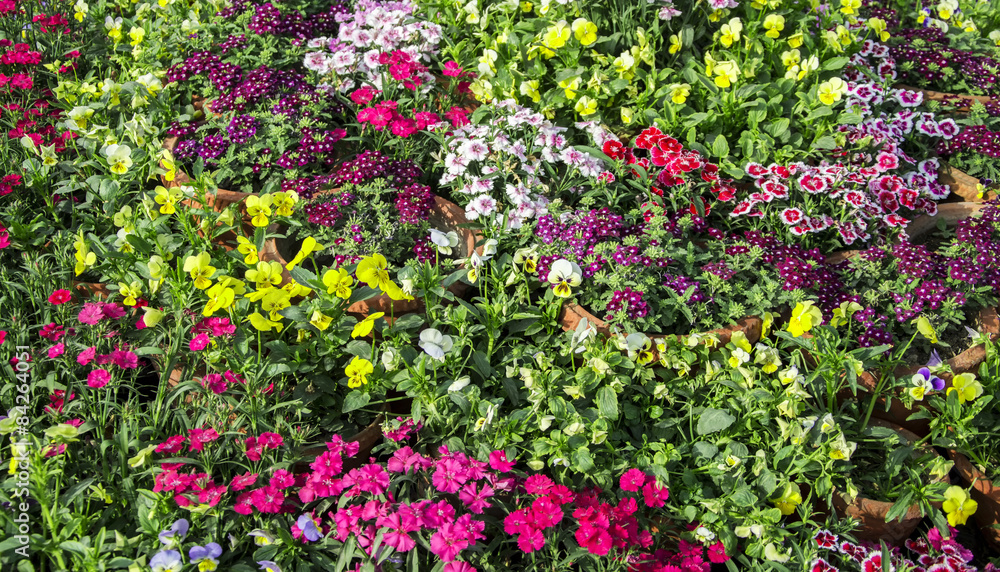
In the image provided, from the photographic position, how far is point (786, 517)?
2.26 m

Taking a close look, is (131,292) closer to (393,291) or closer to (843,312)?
(393,291)

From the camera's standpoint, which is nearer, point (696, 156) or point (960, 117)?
point (696, 156)

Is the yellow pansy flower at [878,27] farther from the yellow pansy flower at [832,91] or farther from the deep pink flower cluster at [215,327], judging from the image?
the deep pink flower cluster at [215,327]

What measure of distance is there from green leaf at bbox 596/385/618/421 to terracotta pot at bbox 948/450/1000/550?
1129mm

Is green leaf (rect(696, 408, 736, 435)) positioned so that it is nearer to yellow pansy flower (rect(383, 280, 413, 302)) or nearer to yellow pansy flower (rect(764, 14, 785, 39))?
yellow pansy flower (rect(383, 280, 413, 302))

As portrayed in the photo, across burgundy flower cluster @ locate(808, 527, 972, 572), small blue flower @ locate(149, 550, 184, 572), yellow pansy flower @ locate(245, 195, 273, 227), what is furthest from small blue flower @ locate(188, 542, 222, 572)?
burgundy flower cluster @ locate(808, 527, 972, 572)

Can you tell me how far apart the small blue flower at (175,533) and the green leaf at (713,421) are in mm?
1463

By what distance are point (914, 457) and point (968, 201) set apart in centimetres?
155

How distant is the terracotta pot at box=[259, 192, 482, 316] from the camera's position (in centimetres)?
245

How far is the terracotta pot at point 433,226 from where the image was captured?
2451mm

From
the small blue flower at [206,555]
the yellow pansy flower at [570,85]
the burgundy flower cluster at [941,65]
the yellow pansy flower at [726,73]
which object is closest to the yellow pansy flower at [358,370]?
the small blue flower at [206,555]

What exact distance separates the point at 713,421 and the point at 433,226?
4.32 feet

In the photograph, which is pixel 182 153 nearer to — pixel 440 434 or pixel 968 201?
pixel 440 434

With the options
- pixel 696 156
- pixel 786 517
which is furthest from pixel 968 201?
pixel 786 517
